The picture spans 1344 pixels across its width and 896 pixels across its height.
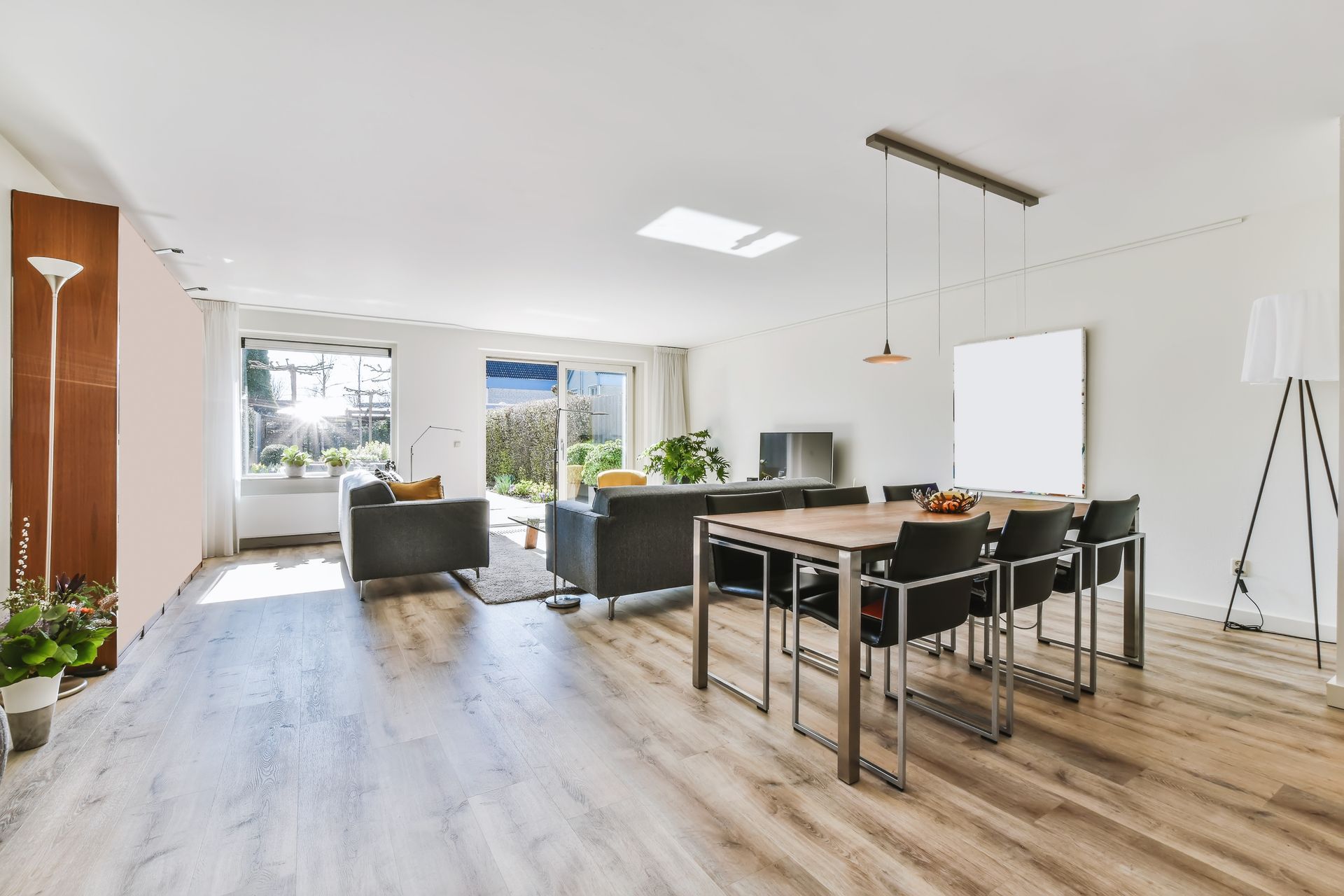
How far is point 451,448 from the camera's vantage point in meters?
7.08

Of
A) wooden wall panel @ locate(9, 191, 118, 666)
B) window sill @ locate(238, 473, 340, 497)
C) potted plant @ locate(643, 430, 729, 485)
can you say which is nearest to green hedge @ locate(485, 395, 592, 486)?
potted plant @ locate(643, 430, 729, 485)

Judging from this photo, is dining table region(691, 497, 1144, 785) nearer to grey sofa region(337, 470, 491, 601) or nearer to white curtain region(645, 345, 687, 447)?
grey sofa region(337, 470, 491, 601)

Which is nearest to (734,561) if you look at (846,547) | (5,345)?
(846,547)

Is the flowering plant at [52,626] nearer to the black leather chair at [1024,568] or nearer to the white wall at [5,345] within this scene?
the white wall at [5,345]

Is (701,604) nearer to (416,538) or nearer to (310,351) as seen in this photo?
(416,538)

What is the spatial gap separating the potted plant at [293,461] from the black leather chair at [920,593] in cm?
594

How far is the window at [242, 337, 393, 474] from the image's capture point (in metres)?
6.25

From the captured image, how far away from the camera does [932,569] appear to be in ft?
6.58

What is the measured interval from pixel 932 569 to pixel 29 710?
3.10 m

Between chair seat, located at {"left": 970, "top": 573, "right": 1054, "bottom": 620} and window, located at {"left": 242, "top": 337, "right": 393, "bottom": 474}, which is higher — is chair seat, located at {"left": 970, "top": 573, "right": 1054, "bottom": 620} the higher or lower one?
the lower one

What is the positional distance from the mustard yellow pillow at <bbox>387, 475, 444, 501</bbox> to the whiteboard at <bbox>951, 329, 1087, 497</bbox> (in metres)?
4.11

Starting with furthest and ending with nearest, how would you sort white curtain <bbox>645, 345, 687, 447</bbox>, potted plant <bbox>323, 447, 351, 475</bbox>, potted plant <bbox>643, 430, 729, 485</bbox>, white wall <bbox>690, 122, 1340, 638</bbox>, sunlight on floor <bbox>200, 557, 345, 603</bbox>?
white curtain <bbox>645, 345, 687, 447</bbox> → potted plant <bbox>643, 430, 729, 485</bbox> → potted plant <bbox>323, 447, 351, 475</bbox> → sunlight on floor <bbox>200, 557, 345, 603</bbox> → white wall <bbox>690, 122, 1340, 638</bbox>

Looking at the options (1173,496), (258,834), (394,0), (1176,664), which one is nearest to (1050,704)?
(1176,664)

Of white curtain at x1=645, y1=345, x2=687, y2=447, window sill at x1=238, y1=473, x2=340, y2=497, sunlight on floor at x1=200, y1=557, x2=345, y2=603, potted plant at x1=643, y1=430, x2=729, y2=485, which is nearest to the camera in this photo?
sunlight on floor at x1=200, y1=557, x2=345, y2=603
